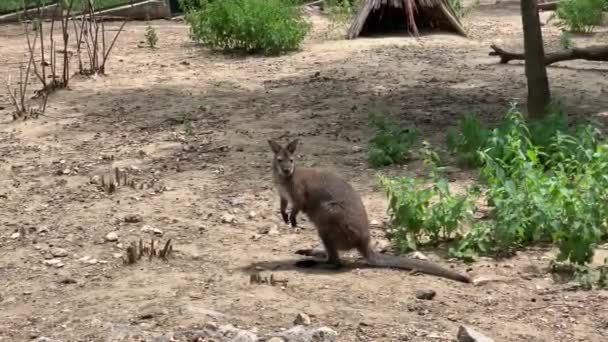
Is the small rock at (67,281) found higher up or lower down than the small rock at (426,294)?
higher up

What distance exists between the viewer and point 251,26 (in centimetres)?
1256

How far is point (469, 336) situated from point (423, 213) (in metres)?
1.56

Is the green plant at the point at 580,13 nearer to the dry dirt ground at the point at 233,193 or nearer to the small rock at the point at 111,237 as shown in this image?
the dry dirt ground at the point at 233,193

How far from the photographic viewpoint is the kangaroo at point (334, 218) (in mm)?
5664

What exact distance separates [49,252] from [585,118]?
5.06 meters

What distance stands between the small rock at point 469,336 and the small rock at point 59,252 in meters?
2.77

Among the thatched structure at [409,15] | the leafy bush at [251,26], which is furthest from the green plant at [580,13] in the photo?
the leafy bush at [251,26]

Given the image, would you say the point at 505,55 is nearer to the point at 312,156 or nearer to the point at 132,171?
the point at 312,156

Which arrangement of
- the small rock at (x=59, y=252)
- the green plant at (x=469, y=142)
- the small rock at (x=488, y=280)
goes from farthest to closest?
the green plant at (x=469, y=142)
the small rock at (x=59, y=252)
the small rock at (x=488, y=280)

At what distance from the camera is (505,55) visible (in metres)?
11.6

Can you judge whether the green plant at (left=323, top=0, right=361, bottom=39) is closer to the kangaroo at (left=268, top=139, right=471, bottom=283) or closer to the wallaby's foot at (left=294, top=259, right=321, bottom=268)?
the kangaroo at (left=268, top=139, right=471, bottom=283)

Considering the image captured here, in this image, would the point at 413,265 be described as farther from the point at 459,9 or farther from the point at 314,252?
the point at 459,9

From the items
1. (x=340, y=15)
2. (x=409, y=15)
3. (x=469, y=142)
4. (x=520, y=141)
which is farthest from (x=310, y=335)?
(x=340, y=15)

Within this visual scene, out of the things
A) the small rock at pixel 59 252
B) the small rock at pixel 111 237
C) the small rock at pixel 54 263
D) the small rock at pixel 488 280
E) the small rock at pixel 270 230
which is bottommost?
the small rock at pixel 488 280
